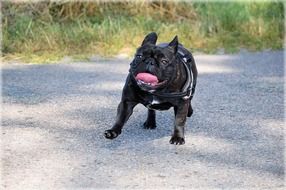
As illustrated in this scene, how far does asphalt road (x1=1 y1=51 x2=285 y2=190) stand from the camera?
395 cm

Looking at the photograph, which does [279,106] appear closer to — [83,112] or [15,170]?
[83,112]

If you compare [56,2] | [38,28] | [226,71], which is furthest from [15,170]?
[56,2]

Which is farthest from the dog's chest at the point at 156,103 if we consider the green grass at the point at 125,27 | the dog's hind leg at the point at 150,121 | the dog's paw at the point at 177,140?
the green grass at the point at 125,27

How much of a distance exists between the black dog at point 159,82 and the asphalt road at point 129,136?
0.21 meters

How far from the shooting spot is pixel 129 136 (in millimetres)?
4859

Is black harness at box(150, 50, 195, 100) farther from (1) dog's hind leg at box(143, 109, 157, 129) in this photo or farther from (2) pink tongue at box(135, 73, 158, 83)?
(1) dog's hind leg at box(143, 109, 157, 129)

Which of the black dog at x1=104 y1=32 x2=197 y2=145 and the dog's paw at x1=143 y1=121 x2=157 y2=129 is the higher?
the black dog at x1=104 y1=32 x2=197 y2=145

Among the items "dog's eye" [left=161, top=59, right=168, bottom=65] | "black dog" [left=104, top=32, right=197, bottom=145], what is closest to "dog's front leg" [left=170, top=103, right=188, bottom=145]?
"black dog" [left=104, top=32, right=197, bottom=145]

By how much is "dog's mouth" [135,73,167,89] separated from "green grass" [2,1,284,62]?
3709 mm

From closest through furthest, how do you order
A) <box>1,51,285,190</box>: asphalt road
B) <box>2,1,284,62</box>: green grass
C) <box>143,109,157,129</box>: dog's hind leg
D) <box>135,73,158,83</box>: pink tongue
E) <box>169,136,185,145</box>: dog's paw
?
1. <box>1,51,285,190</box>: asphalt road
2. <box>135,73,158,83</box>: pink tongue
3. <box>169,136,185,145</box>: dog's paw
4. <box>143,109,157,129</box>: dog's hind leg
5. <box>2,1,284,62</box>: green grass

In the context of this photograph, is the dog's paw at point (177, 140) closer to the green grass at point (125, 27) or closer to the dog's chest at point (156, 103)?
the dog's chest at point (156, 103)

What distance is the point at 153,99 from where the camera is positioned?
4.50m

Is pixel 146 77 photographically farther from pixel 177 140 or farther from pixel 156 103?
pixel 177 140

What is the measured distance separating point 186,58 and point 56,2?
4579 mm
